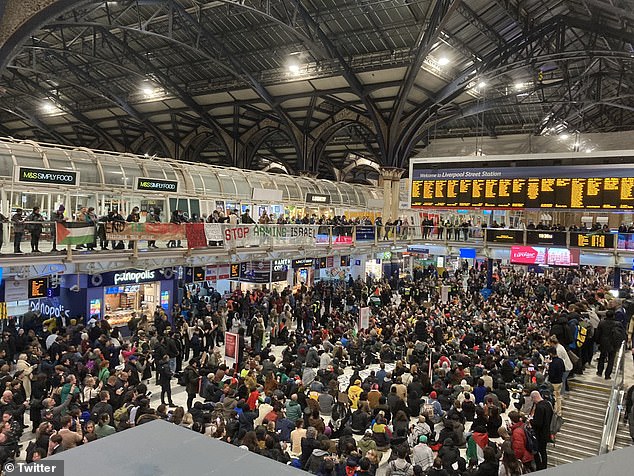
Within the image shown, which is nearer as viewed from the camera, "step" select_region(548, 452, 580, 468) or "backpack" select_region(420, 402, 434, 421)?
"backpack" select_region(420, 402, 434, 421)

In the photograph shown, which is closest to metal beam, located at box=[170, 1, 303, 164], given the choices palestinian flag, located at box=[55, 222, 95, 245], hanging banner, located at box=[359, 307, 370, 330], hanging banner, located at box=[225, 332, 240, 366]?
palestinian flag, located at box=[55, 222, 95, 245]

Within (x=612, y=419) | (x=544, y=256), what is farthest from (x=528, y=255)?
(x=612, y=419)

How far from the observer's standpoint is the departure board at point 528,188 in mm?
19656

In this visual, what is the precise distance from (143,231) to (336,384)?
827 centimetres

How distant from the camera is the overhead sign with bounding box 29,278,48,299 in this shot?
15.8 m

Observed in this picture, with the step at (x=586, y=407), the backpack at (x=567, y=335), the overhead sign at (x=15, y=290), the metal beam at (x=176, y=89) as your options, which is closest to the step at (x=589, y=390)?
the step at (x=586, y=407)

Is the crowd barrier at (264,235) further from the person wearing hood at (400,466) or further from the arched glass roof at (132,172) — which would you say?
the person wearing hood at (400,466)

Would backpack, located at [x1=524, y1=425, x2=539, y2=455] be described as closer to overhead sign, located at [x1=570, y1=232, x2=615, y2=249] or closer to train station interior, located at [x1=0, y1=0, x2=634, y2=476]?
train station interior, located at [x1=0, y1=0, x2=634, y2=476]

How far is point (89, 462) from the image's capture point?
1773mm

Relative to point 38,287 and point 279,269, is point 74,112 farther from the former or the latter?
point 38,287

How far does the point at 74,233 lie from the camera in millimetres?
14789

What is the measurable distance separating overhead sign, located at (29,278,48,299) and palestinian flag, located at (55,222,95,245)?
234 centimetres

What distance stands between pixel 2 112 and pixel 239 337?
45.7 metres

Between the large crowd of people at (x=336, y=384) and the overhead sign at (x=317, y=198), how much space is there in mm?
10134
